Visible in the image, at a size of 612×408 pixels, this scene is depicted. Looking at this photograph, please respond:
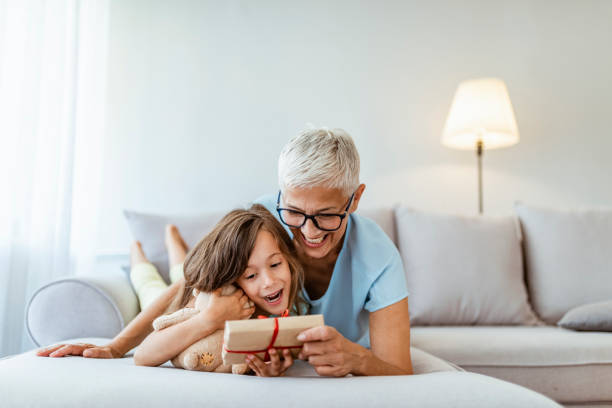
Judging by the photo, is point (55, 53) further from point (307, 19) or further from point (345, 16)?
point (345, 16)

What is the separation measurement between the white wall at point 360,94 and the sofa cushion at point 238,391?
1.93 meters

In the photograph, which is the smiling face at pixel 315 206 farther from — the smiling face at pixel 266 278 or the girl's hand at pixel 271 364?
the girl's hand at pixel 271 364

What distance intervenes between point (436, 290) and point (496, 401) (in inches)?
52.0

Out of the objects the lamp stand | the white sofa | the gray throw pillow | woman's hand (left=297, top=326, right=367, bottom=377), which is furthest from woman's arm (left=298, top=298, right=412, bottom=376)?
the lamp stand

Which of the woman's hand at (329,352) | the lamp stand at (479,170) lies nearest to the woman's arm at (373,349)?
the woman's hand at (329,352)

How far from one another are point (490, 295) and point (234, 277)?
1.45 meters

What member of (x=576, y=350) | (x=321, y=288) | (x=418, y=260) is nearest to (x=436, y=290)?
(x=418, y=260)

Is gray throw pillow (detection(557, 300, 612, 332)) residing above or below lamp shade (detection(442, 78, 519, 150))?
below

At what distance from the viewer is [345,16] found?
2.90m

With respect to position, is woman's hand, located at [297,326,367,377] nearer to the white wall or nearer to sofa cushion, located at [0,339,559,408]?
sofa cushion, located at [0,339,559,408]

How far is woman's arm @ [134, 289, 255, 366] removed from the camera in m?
1.03

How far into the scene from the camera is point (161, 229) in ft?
7.02

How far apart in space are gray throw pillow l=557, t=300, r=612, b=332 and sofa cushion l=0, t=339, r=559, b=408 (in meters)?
1.21

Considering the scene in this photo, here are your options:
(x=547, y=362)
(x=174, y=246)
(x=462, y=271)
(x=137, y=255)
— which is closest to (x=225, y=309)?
(x=174, y=246)
